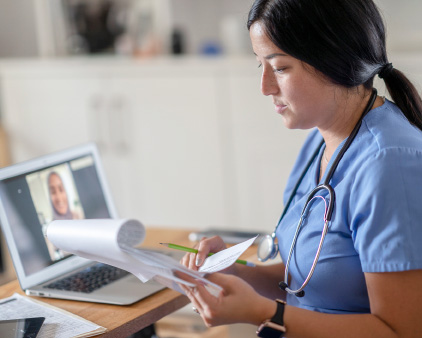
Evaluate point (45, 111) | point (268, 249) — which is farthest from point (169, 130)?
point (268, 249)

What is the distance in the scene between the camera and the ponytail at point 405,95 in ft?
5.11

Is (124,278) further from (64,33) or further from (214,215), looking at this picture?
(64,33)

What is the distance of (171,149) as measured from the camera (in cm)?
371

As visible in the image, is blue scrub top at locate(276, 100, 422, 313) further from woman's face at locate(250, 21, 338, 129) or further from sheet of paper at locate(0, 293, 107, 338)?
sheet of paper at locate(0, 293, 107, 338)

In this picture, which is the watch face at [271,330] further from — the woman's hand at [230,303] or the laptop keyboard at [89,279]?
the laptop keyboard at [89,279]

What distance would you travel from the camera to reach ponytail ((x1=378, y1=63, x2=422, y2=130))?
156 centimetres

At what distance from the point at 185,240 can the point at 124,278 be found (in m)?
0.33

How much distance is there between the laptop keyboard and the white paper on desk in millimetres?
355

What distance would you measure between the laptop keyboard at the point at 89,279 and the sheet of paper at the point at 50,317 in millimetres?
88

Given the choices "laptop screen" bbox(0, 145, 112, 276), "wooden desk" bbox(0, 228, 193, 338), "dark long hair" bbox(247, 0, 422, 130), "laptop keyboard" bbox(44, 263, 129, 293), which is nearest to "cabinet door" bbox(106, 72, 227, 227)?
"laptop screen" bbox(0, 145, 112, 276)

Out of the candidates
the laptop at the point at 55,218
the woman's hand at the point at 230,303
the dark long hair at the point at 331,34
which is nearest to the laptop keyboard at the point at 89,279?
the laptop at the point at 55,218

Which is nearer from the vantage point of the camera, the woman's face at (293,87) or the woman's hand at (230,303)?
the woman's hand at (230,303)

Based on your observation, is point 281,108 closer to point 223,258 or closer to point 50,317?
point 223,258

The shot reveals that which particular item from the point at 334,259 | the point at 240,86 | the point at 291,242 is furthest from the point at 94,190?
the point at 240,86
